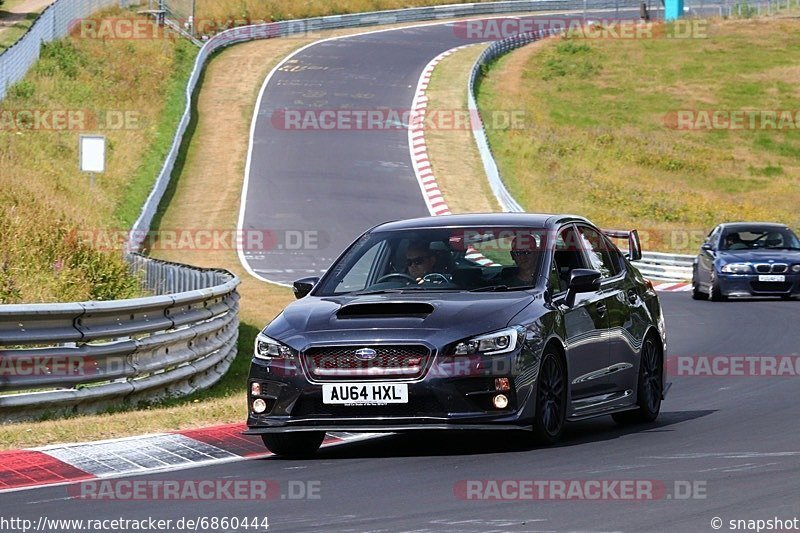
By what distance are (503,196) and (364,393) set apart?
109 ft

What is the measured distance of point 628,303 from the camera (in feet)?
38.2

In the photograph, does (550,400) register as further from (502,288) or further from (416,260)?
(416,260)

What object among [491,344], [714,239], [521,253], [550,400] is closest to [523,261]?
[521,253]

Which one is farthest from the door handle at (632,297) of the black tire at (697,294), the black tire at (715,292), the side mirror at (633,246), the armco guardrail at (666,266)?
the armco guardrail at (666,266)

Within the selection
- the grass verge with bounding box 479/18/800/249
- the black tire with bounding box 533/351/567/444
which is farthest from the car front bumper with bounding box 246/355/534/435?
the grass verge with bounding box 479/18/800/249

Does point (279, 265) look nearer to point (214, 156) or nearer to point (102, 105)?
point (214, 156)

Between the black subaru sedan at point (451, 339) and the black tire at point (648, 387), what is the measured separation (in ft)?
0.22

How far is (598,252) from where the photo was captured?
38.3ft

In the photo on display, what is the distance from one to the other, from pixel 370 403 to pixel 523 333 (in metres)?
1.05

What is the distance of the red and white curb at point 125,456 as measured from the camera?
30.1 feet

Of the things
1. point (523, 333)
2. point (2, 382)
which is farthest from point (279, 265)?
point (523, 333)

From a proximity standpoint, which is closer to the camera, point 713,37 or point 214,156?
point 214,156

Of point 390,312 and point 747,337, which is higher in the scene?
point 390,312

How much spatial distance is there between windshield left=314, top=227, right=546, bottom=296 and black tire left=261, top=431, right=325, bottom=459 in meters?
1.13
